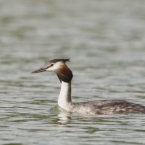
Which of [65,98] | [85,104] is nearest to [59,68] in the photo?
[65,98]

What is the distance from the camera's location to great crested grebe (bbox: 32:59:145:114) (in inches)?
703

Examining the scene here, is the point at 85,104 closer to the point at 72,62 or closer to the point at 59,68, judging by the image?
the point at 59,68

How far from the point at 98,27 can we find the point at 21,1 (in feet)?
33.0

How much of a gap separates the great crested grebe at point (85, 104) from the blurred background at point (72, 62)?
330mm

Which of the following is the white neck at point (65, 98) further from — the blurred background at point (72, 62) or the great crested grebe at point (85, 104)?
the blurred background at point (72, 62)

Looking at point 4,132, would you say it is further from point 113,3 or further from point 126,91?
point 113,3

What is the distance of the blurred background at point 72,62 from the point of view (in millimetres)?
15758

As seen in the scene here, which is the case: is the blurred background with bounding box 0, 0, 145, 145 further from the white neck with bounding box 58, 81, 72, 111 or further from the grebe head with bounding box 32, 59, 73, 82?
the grebe head with bounding box 32, 59, 73, 82

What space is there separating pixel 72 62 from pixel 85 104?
355 inches

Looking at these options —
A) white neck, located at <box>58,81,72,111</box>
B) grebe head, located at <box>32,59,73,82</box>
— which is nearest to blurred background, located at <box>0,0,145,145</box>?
white neck, located at <box>58,81,72,111</box>

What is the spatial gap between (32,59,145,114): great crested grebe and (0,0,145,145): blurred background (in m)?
0.33

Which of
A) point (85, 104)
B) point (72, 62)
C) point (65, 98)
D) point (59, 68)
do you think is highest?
point (72, 62)

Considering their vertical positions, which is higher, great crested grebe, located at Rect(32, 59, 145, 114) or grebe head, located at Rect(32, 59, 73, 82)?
grebe head, located at Rect(32, 59, 73, 82)

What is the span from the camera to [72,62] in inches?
1065
